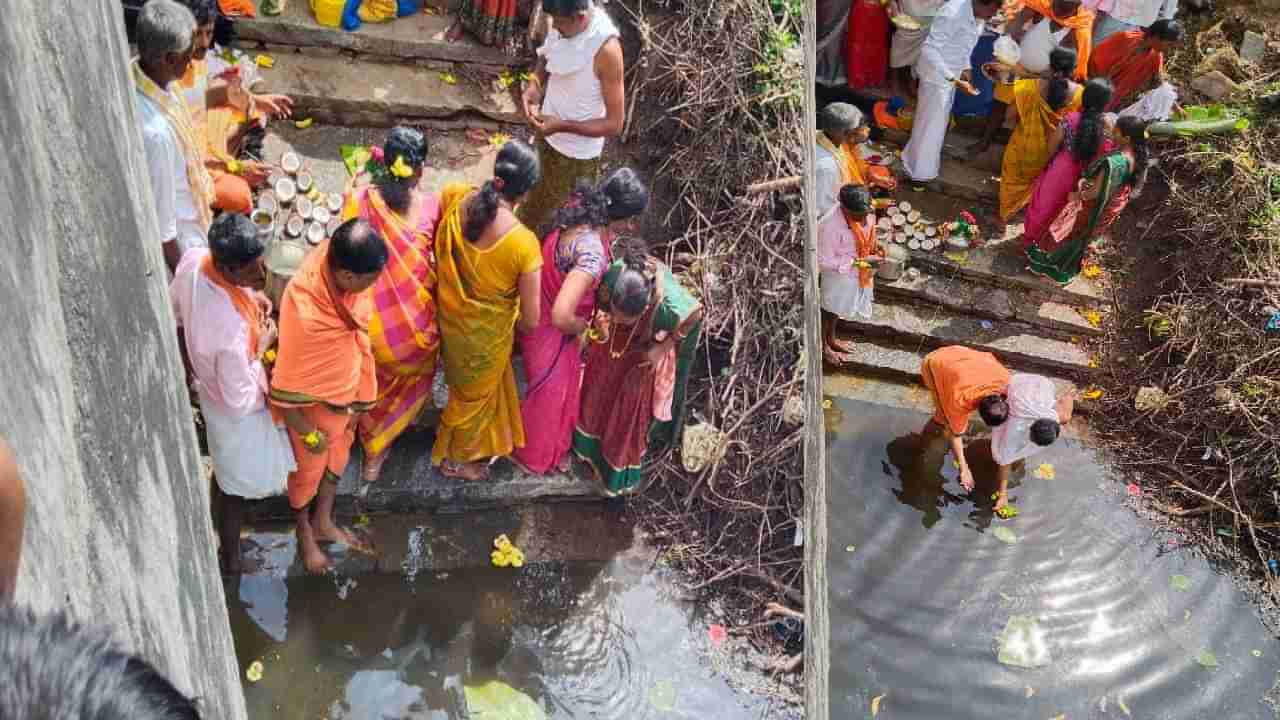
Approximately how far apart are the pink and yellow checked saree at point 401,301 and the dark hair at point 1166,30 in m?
5.02

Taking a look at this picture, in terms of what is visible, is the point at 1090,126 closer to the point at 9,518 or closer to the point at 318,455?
the point at 318,455

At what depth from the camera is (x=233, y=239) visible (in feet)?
11.4

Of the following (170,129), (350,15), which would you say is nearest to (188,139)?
(170,129)

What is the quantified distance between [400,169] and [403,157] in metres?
0.04

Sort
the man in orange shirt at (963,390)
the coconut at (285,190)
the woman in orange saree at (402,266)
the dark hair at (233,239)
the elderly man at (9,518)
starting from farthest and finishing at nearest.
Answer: the man in orange shirt at (963,390)
the coconut at (285,190)
the woman in orange saree at (402,266)
the dark hair at (233,239)
the elderly man at (9,518)

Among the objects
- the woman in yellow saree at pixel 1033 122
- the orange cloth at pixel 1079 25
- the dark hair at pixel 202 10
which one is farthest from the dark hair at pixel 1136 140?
the dark hair at pixel 202 10

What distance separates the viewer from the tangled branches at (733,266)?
17.3 feet

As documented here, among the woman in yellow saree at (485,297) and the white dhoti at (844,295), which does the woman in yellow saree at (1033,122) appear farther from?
the woman in yellow saree at (485,297)

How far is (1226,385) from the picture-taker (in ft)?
22.2

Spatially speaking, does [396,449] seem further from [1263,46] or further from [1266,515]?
[1263,46]

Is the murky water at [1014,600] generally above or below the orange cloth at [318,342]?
below

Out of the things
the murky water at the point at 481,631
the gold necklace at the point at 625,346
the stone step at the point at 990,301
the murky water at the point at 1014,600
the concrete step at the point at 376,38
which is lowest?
the murky water at the point at 1014,600

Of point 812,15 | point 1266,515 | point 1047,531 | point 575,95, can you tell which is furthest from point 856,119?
point 1266,515

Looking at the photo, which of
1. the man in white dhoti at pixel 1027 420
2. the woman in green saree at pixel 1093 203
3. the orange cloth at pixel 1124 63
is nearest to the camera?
the man in white dhoti at pixel 1027 420
